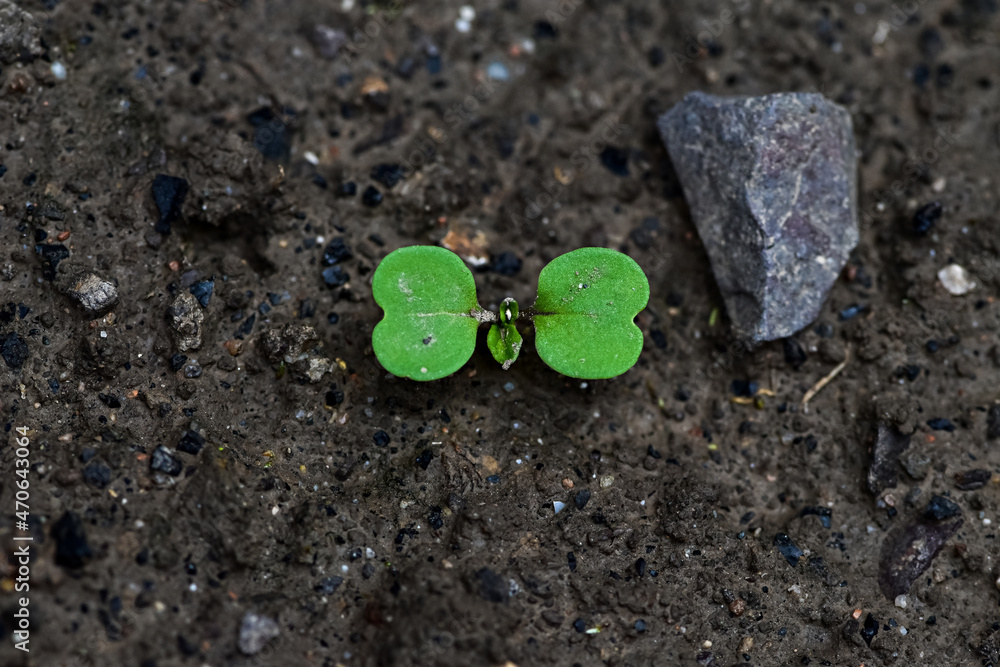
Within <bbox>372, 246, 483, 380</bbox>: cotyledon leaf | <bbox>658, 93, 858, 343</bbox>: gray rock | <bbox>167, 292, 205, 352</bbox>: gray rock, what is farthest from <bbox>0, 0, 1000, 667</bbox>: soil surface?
<bbox>372, 246, 483, 380</bbox>: cotyledon leaf

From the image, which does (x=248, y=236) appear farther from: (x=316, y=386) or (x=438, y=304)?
(x=438, y=304)

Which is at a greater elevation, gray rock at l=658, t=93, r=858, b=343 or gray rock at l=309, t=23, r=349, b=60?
gray rock at l=309, t=23, r=349, b=60

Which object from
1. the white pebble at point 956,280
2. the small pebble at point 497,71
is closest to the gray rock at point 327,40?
the small pebble at point 497,71

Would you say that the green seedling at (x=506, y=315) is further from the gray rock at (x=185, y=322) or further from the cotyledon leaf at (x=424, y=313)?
the gray rock at (x=185, y=322)

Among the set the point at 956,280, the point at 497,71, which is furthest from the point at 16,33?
the point at 956,280

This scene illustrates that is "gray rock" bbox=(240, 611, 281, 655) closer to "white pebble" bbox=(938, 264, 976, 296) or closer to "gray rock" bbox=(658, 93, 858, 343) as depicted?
"gray rock" bbox=(658, 93, 858, 343)

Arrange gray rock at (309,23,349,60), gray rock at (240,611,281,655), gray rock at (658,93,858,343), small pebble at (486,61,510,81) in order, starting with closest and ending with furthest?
1. gray rock at (240,611,281,655)
2. gray rock at (658,93,858,343)
3. gray rock at (309,23,349,60)
4. small pebble at (486,61,510,81)

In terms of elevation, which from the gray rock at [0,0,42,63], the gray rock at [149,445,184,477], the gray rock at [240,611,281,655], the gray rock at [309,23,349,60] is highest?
A: the gray rock at [0,0,42,63]

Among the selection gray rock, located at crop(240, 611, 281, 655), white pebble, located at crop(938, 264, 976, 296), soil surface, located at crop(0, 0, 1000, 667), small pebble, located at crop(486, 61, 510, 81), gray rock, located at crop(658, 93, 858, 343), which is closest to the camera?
gray rock, located at crop(240, 611, 281, 655)
